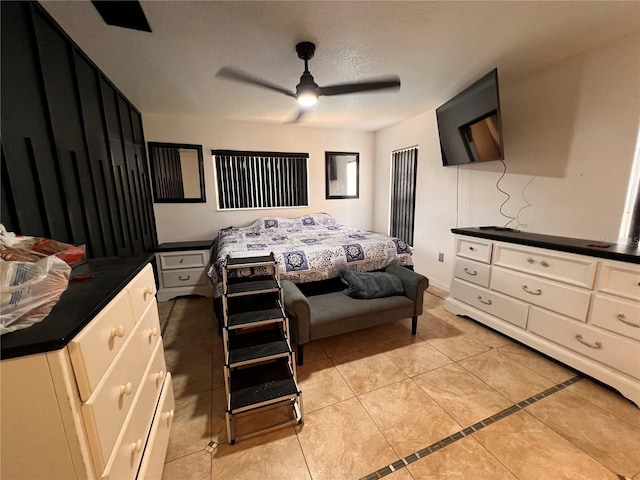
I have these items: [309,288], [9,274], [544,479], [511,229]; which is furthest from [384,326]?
[9,274]

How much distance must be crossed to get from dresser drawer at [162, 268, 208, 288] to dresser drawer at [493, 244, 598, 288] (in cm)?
338

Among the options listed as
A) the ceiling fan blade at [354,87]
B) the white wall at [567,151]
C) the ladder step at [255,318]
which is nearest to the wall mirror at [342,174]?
the white wall at [567,151]

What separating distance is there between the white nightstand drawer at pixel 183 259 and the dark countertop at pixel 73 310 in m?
2.24

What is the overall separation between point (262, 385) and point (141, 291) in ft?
2.95

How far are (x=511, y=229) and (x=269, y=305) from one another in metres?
2.48

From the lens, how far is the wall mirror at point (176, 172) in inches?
137

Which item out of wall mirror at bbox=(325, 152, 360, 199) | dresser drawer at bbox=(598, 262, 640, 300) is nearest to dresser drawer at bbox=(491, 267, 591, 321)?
dresser drawer at bbox=(598, 262, 640, 300)

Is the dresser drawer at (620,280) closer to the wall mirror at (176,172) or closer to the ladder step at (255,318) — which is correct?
the ladder step at (255,318)

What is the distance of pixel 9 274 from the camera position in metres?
0.63

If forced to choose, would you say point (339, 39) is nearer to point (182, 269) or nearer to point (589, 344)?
point (589, 344)

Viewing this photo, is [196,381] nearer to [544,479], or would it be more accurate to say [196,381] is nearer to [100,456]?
[100,456]

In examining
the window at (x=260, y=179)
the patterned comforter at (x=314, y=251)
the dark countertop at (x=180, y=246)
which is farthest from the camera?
the window at (x=260, y=179)

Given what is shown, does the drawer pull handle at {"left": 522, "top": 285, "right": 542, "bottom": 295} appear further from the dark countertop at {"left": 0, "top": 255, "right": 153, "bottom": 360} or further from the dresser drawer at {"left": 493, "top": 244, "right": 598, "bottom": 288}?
the dark countertop at {"left": 0, "top": 255, "right": 153, "bottom": 360}

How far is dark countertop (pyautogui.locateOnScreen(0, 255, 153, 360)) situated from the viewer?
583 millimetres
